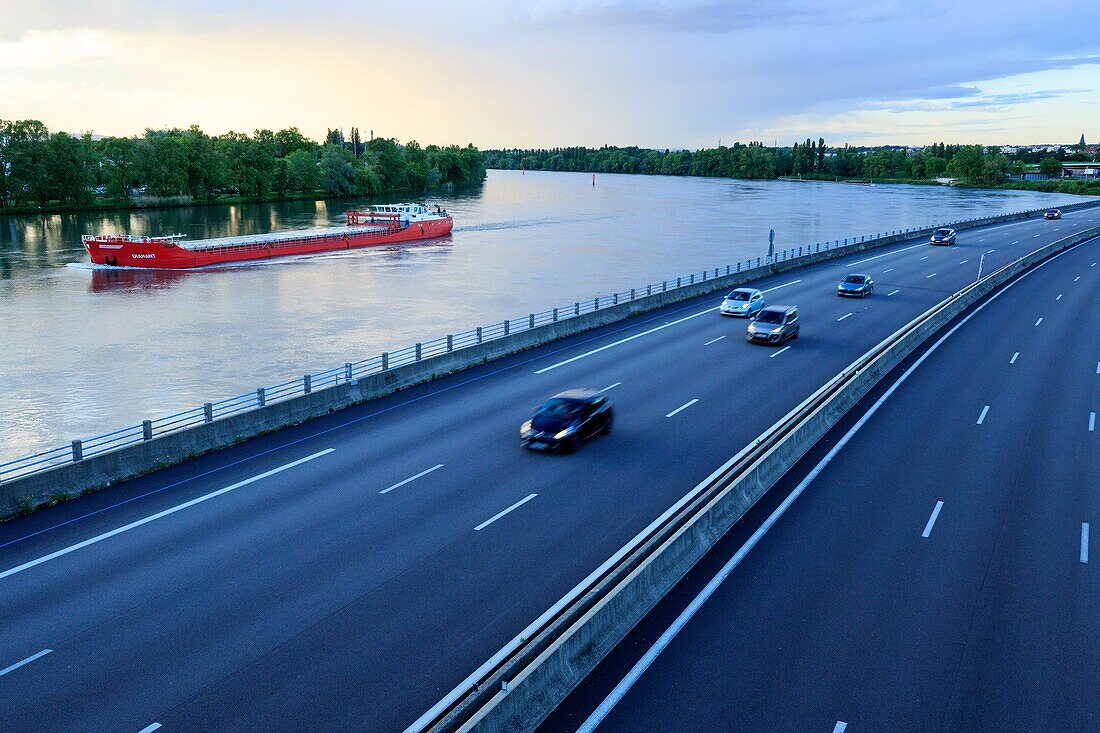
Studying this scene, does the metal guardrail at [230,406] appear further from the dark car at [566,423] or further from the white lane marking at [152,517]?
the dark car at [566,423]

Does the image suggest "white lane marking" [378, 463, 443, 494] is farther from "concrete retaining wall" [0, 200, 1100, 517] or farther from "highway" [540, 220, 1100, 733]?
"highway" [540, 220, 1100, 733]

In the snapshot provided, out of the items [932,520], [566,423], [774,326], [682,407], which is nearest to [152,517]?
[566,423]

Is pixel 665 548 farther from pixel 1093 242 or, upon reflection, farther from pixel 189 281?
pixel 1093 242

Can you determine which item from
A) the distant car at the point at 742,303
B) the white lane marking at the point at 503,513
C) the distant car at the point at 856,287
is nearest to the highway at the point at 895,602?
the white lane marking at the point at 503,513

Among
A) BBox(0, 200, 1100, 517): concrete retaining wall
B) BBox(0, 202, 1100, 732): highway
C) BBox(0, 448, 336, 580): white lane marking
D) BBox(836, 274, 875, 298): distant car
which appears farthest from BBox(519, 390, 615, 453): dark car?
BBox(836, 274, 875, 298): distant car

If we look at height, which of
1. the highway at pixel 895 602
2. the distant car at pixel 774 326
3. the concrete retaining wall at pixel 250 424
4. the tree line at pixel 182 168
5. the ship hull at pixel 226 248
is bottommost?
the highway at pixel 895 602

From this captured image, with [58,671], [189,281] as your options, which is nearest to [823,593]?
[58,671]

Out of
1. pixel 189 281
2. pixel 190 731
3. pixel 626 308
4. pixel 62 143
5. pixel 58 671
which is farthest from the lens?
pixel 62 143

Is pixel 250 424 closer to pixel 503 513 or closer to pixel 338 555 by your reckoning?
pixel 338 555
